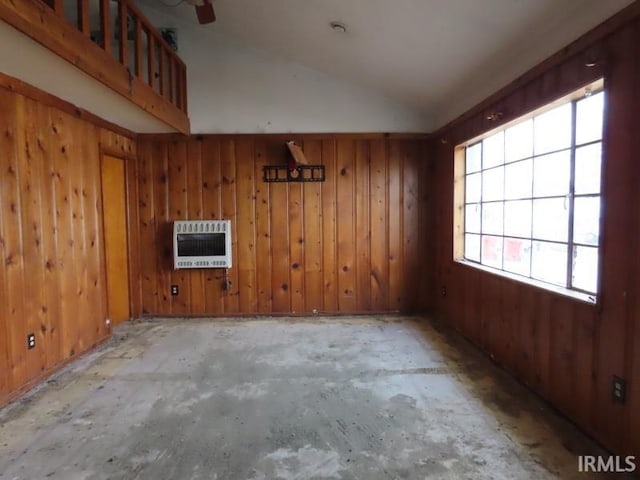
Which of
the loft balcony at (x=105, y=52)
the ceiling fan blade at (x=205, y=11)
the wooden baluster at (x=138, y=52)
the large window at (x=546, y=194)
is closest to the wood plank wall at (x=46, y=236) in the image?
the loft balcony at (x=105, y=52)

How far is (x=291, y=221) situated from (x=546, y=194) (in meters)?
2.78

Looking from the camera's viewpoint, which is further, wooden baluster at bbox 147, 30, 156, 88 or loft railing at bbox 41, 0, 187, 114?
wooden baluster at bbox 147, 30, 156, 88

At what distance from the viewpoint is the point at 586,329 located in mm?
2055

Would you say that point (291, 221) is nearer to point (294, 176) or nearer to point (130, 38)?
point (294, 176)

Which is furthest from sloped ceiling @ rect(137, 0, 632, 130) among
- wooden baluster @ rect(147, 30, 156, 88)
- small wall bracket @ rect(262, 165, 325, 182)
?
small wall bracket @ rect(262, 165, 325, 182)

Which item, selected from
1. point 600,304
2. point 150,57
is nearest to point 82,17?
point 150,57

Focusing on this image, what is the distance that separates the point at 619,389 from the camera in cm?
183

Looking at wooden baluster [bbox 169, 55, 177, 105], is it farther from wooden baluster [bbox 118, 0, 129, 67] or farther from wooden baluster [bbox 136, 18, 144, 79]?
wooden baluster [bbox 118, 0, 129, 67]

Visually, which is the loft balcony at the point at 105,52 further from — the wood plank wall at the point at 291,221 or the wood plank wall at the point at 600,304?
the wood plank wall at the point at 600,304

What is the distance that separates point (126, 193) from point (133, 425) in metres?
3.07

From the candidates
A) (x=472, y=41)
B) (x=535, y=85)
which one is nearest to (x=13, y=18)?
(x=472, y=41)

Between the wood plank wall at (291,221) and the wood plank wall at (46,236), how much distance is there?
83cm

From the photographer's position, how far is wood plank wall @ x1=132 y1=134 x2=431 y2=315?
14.8ft

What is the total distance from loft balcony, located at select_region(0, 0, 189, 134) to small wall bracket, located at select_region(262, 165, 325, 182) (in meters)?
1.05
